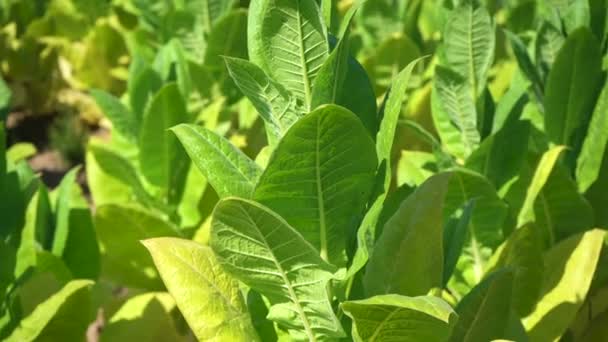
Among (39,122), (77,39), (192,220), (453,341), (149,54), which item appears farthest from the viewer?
(39,122)

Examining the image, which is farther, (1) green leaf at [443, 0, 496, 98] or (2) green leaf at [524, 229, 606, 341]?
(1) green leaf at [443, 0, 496, 98]

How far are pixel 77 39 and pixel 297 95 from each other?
3.95 meters

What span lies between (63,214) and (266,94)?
91cm

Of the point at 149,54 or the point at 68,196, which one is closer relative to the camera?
the point at 68,196

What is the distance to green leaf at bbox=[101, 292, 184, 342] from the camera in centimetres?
191

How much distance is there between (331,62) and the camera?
1.28 m

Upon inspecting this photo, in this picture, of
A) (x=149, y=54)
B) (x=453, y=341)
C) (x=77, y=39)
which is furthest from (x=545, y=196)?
(x=77, y=39)

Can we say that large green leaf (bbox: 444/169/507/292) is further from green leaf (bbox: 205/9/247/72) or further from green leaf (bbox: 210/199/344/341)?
green leaf (bbox: 205/9/247/72)

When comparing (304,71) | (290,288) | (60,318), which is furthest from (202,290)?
(60,318)

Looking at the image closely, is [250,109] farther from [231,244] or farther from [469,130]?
[231,244]

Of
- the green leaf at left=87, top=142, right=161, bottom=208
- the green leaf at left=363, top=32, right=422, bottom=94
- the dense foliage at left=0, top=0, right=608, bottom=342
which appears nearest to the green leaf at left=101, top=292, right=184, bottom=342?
the dense foliage at left=0, top=0, right=608, bottom=342

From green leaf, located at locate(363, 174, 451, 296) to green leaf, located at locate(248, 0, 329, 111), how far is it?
228mm

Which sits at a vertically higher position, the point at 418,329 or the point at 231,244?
the point at 231,244

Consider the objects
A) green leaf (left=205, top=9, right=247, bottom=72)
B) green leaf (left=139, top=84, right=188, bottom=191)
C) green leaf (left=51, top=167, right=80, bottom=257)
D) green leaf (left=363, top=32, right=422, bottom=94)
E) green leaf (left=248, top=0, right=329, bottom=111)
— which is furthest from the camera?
green leaf (left=363, top=32, right=422, bottom=94)
